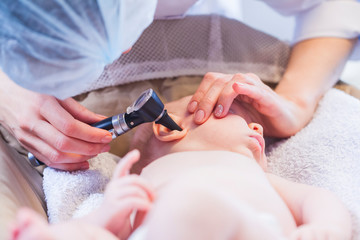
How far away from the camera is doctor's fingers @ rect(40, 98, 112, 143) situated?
0.71 metres

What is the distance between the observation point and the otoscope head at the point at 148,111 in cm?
67

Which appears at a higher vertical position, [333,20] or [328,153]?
[333,20]

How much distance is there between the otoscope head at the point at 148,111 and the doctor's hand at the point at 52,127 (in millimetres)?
70

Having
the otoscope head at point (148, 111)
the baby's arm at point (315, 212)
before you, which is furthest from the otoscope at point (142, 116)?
the baby's arm at point (315, 212)

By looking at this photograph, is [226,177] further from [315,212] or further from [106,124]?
[106,124]

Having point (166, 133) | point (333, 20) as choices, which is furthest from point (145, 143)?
point (333, 20)

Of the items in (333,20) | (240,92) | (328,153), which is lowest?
(328,153)

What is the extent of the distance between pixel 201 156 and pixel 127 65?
1.57 feet

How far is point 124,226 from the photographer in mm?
536

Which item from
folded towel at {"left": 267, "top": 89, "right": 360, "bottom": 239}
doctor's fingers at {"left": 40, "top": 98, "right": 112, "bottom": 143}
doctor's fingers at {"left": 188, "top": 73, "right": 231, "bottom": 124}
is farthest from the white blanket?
doctor's fingers at {"left": 188, "top": 73, "right": 231, "bottom": 124}

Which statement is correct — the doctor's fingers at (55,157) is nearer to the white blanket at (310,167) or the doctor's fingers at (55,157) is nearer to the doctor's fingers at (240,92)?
the white blanket at (310,167)

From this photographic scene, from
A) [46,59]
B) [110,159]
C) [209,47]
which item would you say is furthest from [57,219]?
[209,47]

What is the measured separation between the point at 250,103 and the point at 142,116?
0.30 metres

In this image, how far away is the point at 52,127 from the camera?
73 cm
